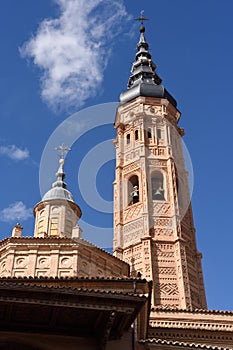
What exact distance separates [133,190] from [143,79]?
356 inches

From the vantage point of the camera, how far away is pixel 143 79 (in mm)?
32344

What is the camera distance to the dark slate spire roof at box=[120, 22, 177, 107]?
3000 cm

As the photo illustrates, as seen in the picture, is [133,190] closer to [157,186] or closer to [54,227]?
[157,186]

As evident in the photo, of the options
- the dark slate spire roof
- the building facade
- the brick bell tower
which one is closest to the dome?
the building facade

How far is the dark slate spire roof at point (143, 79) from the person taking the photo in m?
30.0

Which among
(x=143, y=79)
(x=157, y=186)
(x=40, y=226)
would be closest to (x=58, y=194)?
(x=40, y=226)

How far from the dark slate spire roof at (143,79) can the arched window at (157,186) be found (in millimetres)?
5541

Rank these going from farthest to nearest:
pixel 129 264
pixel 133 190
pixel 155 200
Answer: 1. pixel 133 190
2. pixel 155 200
3. pixel 129 264

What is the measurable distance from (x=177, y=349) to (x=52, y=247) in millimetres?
9391

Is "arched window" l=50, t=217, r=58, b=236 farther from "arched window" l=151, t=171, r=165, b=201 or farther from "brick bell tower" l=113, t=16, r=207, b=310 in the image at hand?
"arched window" l=151, t=171, r=165, b=201

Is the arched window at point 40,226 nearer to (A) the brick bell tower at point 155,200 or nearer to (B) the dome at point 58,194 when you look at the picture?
(B) the dome at point 58,194

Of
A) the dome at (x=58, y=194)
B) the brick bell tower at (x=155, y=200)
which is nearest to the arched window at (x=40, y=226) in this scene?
the dome at (x=58, y=194)

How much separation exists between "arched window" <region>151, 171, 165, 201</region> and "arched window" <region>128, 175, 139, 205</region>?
84 cm

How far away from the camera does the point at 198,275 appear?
78.7 ft
